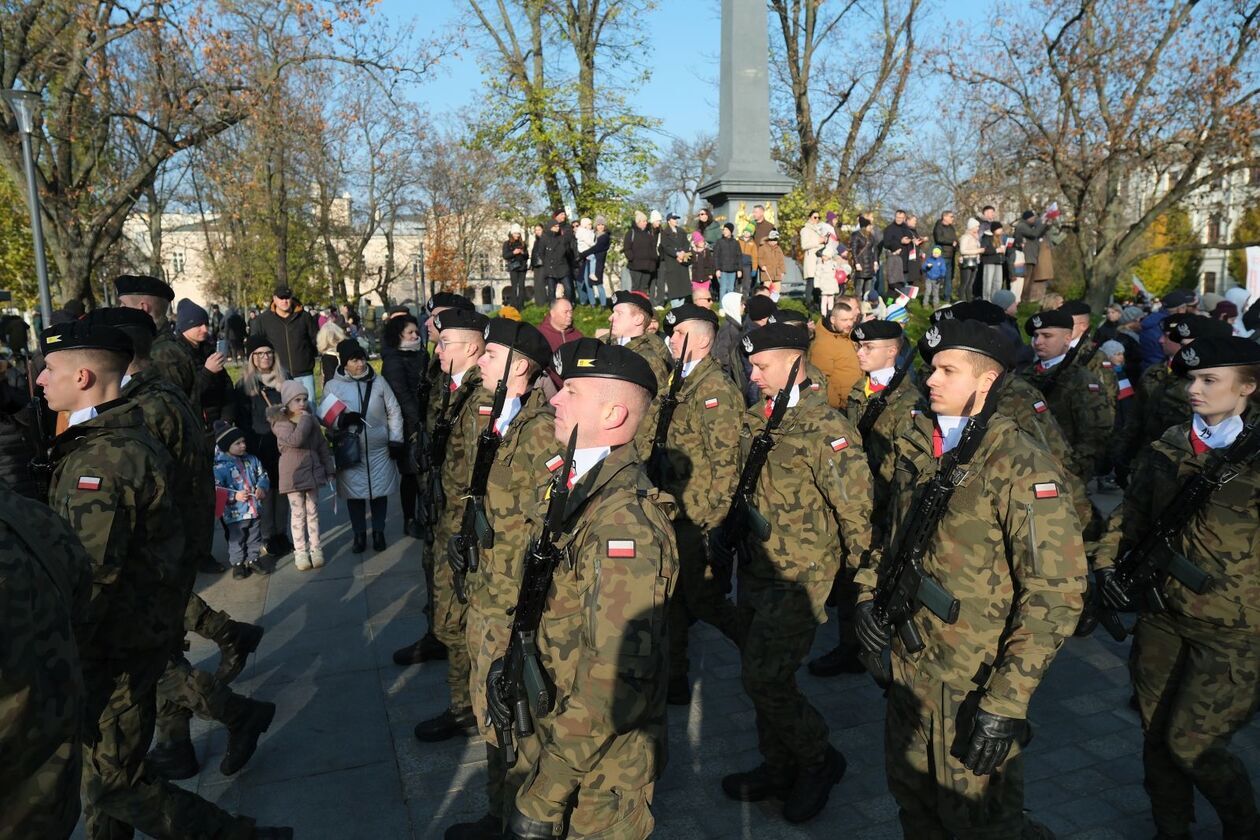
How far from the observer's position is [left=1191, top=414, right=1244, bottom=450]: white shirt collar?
3.43 meters

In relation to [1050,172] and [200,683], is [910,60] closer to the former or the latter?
[1050,172]

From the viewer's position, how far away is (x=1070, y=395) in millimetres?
6266

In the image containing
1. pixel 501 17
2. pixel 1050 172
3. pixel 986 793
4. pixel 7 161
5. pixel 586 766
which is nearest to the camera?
pixel 586 766

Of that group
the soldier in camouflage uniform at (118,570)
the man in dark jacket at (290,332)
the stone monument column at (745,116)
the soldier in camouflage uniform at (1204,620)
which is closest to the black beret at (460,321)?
the soldier in camouflage uniform at (118,570)

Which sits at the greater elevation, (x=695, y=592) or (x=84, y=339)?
(x=84, y=339)

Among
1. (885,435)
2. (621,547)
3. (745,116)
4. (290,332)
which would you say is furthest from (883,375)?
(745,116)

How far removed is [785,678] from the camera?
388cm

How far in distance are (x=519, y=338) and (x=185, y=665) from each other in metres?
2.25

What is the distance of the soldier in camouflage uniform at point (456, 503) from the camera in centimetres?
460

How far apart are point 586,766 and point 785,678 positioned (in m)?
1.66

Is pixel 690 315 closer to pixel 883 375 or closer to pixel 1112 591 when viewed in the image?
pixel 883 375

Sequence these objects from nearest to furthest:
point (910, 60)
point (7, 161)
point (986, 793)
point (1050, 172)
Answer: point (986, 793) < point (7, 161) < point (1050, 172) < point (910, 60)

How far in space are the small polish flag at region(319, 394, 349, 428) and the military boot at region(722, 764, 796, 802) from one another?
16.8 feet

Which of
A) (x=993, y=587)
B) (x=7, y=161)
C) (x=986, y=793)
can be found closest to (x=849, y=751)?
(x=986, y=793)
